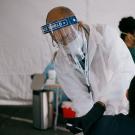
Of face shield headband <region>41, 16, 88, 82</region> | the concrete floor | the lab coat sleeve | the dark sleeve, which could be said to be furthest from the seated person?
the concrete floor

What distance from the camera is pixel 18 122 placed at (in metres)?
4.05

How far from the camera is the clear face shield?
1.66 meters

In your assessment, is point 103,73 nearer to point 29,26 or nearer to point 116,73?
point 116,73

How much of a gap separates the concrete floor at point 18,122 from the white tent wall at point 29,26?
0.29 m

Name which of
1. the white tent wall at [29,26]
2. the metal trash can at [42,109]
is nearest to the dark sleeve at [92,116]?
the metal trash can at [42,109]

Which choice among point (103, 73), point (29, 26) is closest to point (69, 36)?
point (103, 73)

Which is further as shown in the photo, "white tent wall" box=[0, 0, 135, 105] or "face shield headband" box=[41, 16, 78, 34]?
"white tent wall" box=[0, 0, 135, 105]

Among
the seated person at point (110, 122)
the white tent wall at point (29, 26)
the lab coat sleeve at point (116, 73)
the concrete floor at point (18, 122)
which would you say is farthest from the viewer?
the white tent wall at point (29, 26)

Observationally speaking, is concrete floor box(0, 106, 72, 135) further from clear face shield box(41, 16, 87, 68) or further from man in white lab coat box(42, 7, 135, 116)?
clear face shield box(41, 16, 87, 68)

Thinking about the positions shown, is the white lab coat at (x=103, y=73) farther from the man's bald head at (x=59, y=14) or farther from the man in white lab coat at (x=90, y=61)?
the man's bald head at (x=59, y=14)

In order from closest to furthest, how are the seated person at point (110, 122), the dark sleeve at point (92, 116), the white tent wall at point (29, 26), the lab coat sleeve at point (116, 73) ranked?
the seated person at point (110, 122)
the dark sleeve at point (92, 116)
the lab coat sleeve at point (116, 73)
the white tent wall at point (29, 26)

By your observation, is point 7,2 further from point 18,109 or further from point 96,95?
point 96,95

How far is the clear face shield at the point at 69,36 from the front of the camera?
1.66m

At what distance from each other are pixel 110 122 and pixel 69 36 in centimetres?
55
